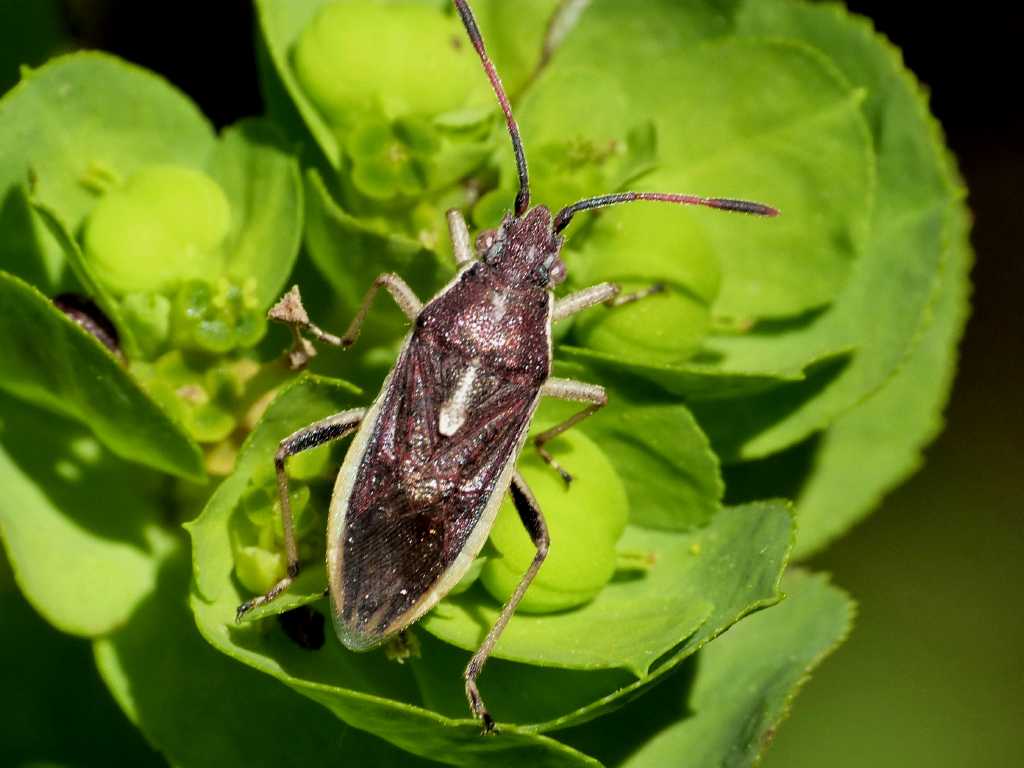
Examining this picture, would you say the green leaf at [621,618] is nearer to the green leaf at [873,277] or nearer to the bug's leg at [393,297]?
the green leaf at [873,277]

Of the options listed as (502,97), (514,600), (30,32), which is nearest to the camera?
(514,600)

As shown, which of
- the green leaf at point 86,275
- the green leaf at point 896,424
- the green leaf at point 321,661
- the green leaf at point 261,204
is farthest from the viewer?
the green leaf at point 896,424

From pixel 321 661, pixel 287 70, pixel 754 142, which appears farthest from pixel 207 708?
pixel 754 142

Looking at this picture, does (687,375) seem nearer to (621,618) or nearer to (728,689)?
(621,618)

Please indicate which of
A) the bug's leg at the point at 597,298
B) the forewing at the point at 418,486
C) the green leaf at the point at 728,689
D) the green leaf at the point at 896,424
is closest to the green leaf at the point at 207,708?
the forewing at the point at 418,486

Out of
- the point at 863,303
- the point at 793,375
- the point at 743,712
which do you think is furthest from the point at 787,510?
the point at 863,303

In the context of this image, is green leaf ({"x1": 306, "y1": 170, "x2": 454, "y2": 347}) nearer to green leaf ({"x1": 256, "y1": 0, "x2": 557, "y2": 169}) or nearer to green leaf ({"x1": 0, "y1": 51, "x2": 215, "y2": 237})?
green leaf ({"x1": 256, "y1": 0, "x2": 557, "y2": 169})
